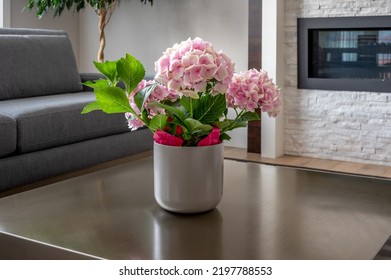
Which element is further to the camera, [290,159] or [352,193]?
[290,159]

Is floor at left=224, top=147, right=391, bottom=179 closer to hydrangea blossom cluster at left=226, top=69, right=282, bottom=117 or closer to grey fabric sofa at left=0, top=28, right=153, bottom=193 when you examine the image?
grey fabric sofa at left=0, top=28, right=153, bottom=193

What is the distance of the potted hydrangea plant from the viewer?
124cm

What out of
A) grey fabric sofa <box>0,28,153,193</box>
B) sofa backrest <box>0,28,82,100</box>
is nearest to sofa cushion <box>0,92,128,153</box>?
grey fabric sofa <box>0,28,153,193</box>

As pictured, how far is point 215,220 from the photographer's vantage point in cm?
133

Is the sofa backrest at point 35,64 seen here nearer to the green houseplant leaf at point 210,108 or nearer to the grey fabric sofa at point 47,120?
the grey fabric sofa at point 47,120

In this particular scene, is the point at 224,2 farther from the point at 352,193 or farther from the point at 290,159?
the point at 352,193

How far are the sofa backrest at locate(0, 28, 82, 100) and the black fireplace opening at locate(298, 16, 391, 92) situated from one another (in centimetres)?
151

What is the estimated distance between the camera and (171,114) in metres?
1.32

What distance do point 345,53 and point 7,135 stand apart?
2.27m

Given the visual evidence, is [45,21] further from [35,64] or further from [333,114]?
[333,114]

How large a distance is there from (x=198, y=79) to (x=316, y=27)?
2680 millimetres

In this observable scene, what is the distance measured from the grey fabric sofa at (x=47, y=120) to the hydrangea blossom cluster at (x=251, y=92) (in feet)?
4.46

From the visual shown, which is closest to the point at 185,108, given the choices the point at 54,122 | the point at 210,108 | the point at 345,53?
the point at 210,108
